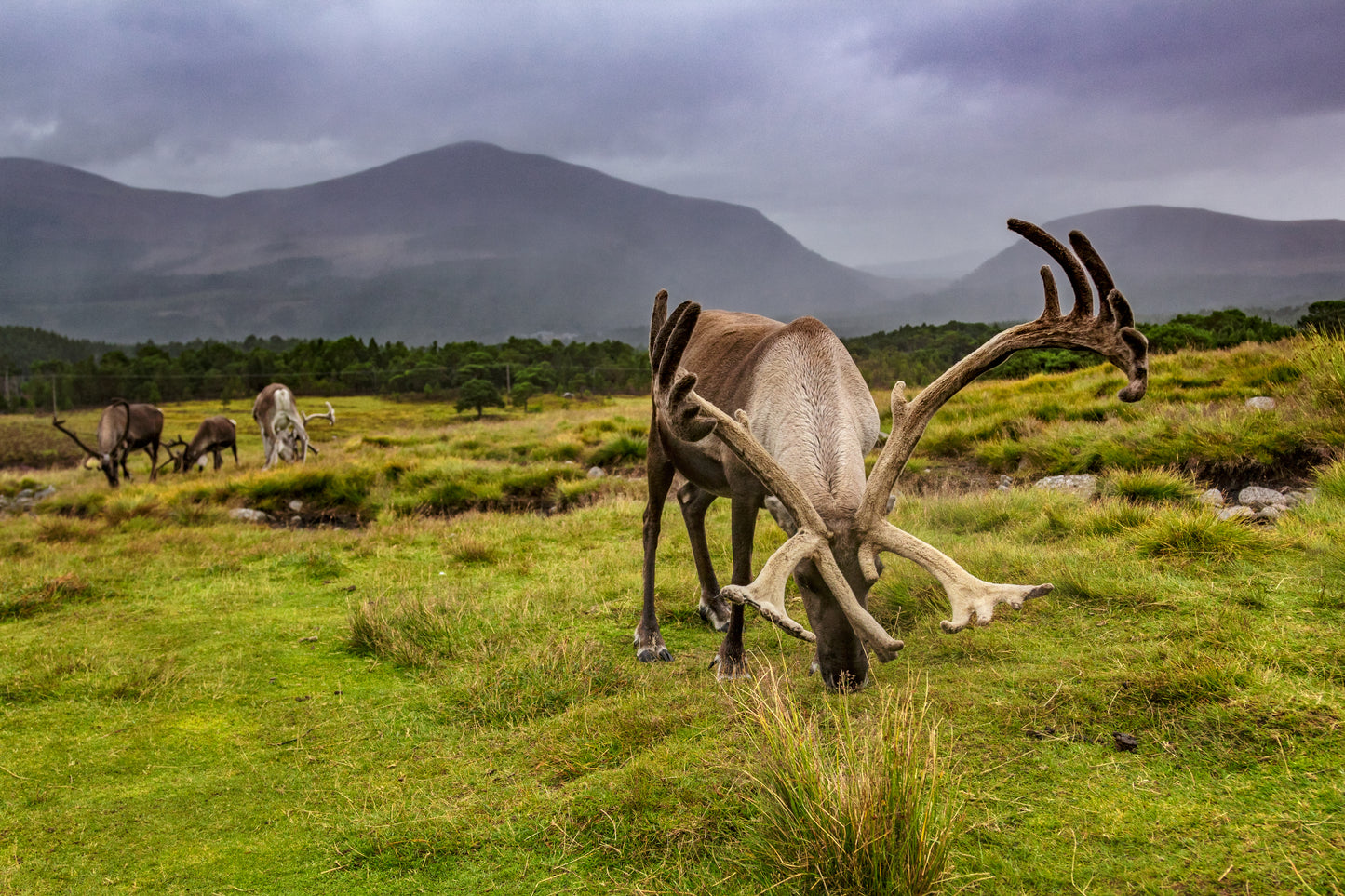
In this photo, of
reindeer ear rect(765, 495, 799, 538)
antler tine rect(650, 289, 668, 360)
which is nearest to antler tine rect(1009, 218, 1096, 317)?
reindeer ear rect(765, 495, 799, 538)

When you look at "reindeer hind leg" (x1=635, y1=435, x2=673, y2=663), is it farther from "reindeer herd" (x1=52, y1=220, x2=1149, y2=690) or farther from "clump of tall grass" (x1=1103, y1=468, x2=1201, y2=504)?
"clump of tall grass" (x1=1103, y1=468, x2=1201, y2=504)

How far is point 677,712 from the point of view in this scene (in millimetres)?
4055

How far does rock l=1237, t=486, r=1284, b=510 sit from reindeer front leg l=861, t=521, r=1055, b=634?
18.7ft

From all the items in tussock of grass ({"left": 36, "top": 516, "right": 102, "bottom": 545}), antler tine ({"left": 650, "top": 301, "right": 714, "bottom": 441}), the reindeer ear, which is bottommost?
tussock of grass ({"left": 36, "top": 516, "right": 102, "bottom": 545})

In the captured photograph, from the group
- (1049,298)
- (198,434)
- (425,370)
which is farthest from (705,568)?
(425,370)

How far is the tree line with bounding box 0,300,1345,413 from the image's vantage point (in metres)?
34.1

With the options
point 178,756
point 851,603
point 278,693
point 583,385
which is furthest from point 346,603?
point 583,385

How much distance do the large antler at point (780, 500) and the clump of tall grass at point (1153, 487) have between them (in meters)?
5.05

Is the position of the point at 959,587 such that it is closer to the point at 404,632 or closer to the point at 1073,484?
the point at 404,632

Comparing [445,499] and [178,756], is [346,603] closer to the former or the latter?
[178,756]

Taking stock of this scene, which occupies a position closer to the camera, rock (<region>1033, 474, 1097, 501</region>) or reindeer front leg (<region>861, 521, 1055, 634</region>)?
reindeer front leg (<region>861, 521, 1055, 634</region>)

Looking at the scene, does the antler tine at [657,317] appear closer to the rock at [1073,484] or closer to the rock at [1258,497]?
the rock at [1073,484]

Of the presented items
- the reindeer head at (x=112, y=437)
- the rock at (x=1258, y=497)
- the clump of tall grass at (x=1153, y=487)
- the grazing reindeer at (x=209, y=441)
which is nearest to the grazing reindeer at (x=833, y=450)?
the clump of tall grass at (x=1153, y=487)

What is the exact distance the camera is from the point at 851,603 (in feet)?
11.5
